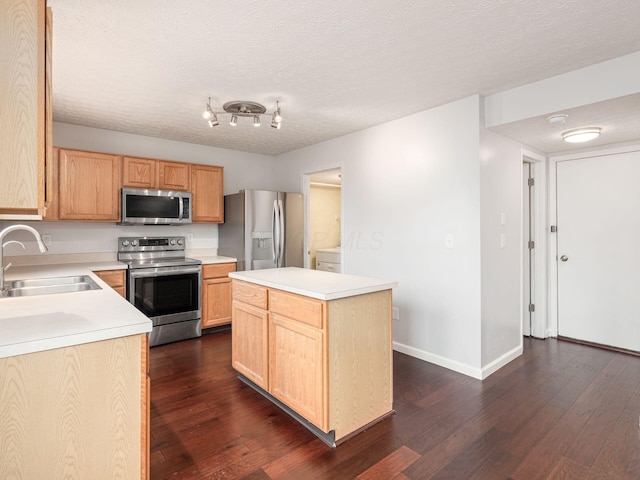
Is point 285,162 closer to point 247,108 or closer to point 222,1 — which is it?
point 247,108

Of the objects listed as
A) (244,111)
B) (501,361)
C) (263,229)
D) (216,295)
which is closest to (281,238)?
(263,229)

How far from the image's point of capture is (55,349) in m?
1.20

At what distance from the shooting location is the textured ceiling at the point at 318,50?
1822mm

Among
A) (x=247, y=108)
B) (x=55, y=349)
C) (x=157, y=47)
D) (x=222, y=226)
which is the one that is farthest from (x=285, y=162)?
(x=55, y=349)

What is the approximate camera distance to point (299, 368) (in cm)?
218

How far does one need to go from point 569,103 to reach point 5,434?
3.51 meters

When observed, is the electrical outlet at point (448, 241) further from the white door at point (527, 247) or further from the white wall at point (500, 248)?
the white door at point (527, 247)

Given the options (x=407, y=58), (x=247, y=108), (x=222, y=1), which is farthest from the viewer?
(x=247, y=108)

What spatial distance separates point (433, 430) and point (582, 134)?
2.78 metres

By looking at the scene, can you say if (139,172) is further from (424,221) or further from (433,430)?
(433,430)

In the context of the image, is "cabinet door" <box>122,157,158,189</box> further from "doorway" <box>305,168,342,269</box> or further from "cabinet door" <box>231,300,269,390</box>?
"doorway" <box>305,168,342,269</box>

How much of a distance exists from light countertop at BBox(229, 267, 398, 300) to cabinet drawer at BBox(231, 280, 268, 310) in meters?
0.05

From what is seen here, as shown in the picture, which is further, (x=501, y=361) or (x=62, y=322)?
(x=501, y=361)

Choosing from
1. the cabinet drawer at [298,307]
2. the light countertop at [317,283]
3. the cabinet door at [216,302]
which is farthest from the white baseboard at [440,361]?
the cabinet door at [216,302]
